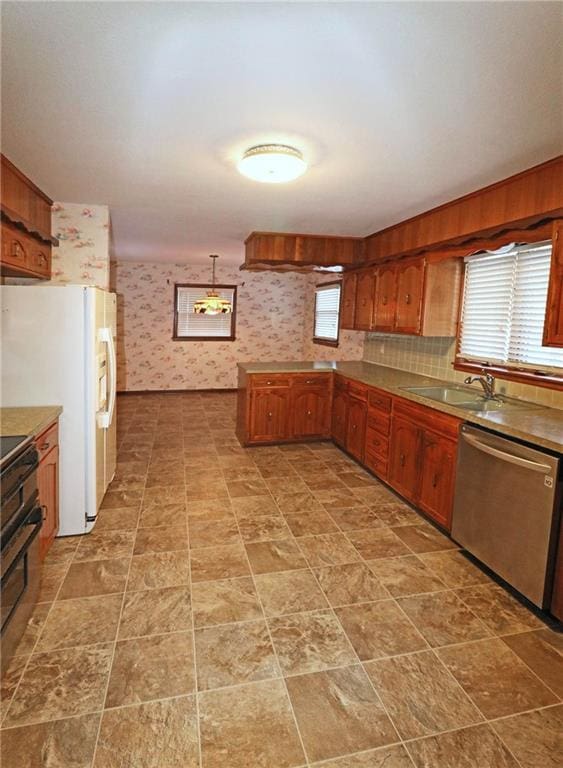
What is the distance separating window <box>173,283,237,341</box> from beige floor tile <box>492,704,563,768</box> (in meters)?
7.11

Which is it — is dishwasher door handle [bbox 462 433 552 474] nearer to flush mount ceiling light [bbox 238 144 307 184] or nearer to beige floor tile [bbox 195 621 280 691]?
beige floor tile [bbox 195 621 280 691]

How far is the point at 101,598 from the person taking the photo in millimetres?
2365

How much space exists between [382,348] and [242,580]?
348 cm

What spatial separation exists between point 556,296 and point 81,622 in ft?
9.83

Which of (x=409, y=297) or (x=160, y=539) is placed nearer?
(x=160, y=539)

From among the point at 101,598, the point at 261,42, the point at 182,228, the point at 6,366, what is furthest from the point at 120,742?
the point at 182,228

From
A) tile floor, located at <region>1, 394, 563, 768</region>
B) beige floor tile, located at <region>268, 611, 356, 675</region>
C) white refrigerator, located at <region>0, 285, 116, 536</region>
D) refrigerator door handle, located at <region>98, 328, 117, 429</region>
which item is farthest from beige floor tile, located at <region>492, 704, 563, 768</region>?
refrigerator door handle, located at <region>98, 328, 117, 429</region>

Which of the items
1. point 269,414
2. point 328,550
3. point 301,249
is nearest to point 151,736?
point 328,550

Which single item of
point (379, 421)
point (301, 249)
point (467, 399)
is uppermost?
point (301, 249)

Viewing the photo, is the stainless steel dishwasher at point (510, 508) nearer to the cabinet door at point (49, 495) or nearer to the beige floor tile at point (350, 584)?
the beige floor tile at point (350, 584)

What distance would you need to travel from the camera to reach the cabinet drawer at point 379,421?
156 inches

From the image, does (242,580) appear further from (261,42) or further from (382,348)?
(382,348)

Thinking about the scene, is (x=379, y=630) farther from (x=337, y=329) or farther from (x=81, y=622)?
(x=337, y=329)

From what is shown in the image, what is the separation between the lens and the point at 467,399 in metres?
3.56
